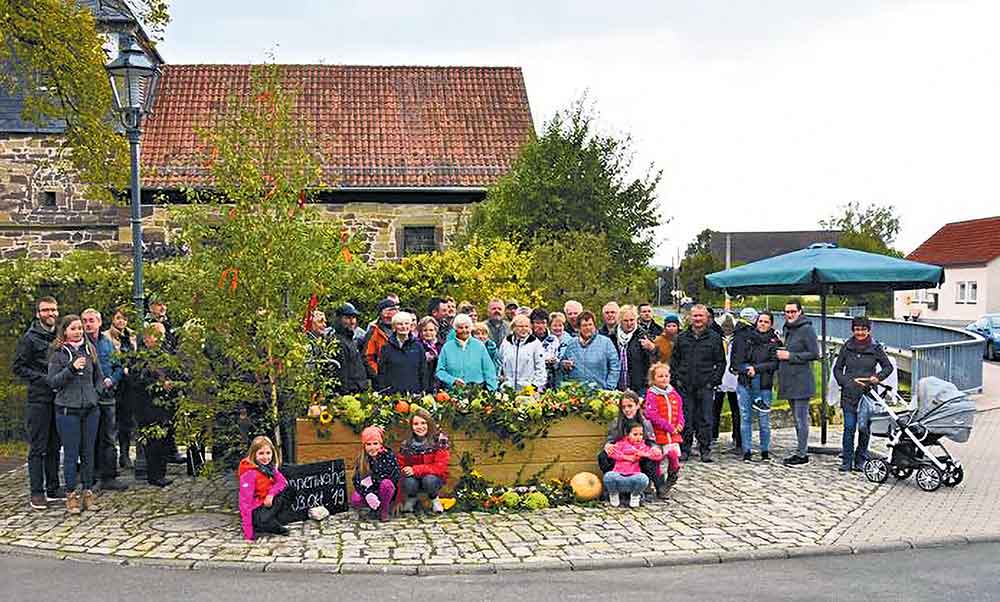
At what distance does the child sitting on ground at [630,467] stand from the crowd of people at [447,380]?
0.01m

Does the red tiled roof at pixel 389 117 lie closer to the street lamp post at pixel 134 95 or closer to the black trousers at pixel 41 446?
the street lamp post at pixel 134 95

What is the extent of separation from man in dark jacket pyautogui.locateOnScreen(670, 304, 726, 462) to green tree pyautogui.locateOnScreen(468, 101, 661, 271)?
709 cm

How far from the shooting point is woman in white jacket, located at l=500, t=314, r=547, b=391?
11.3m

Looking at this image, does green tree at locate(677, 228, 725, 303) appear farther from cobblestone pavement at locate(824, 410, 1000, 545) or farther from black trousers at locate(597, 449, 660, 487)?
black trousers at locate(597, 449, 660, 487)

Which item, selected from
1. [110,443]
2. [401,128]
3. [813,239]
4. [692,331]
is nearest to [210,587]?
[110,443]

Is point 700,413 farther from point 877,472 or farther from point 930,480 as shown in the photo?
point 930,480

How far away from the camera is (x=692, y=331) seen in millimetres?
12172

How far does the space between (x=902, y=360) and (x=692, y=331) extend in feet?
48.1

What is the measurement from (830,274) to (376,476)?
19.1ft

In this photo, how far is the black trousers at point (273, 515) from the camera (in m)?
8.70

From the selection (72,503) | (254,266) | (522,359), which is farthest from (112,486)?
(522,359)

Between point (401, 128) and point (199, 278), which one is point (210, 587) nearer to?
point (199, 278)

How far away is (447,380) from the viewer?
35.3 feet

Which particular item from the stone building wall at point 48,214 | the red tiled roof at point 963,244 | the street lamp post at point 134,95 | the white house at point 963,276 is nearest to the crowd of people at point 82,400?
the street lamp post at point 134,95
